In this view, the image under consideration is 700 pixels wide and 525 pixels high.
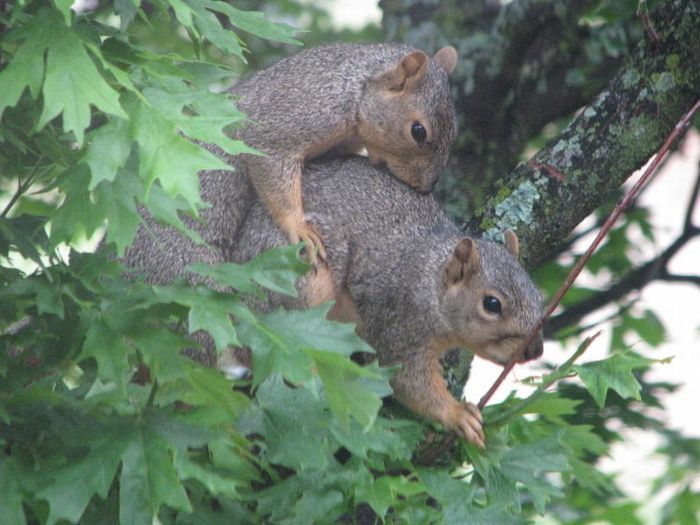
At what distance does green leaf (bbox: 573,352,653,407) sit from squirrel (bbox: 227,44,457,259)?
112cm

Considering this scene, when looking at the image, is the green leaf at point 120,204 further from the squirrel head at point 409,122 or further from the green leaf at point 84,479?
the squirrel head at point 409,122

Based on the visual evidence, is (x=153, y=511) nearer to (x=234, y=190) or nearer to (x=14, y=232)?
(x=14, y=232)

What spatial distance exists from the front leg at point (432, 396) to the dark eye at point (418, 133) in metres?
0.79

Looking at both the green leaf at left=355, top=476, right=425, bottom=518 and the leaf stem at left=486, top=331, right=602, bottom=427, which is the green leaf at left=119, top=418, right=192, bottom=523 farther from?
the leaf stem at left=486, top=331, right=602, bottom=427

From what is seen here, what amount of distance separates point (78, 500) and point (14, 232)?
2.17 feet

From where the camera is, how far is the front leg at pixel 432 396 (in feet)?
12.3

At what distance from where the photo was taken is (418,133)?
14.4 feet

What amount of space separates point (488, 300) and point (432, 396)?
1.22ft

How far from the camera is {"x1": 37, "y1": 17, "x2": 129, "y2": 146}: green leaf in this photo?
2.54m

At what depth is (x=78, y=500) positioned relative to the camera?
2.61 meters

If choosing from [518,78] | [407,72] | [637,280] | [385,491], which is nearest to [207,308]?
[385,491]

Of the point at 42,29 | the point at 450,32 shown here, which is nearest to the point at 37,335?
the point at 42,29

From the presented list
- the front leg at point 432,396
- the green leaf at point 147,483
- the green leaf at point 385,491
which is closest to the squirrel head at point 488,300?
the front leg at point 432,396

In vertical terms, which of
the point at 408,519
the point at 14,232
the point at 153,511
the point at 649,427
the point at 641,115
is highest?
the point at 641,115
